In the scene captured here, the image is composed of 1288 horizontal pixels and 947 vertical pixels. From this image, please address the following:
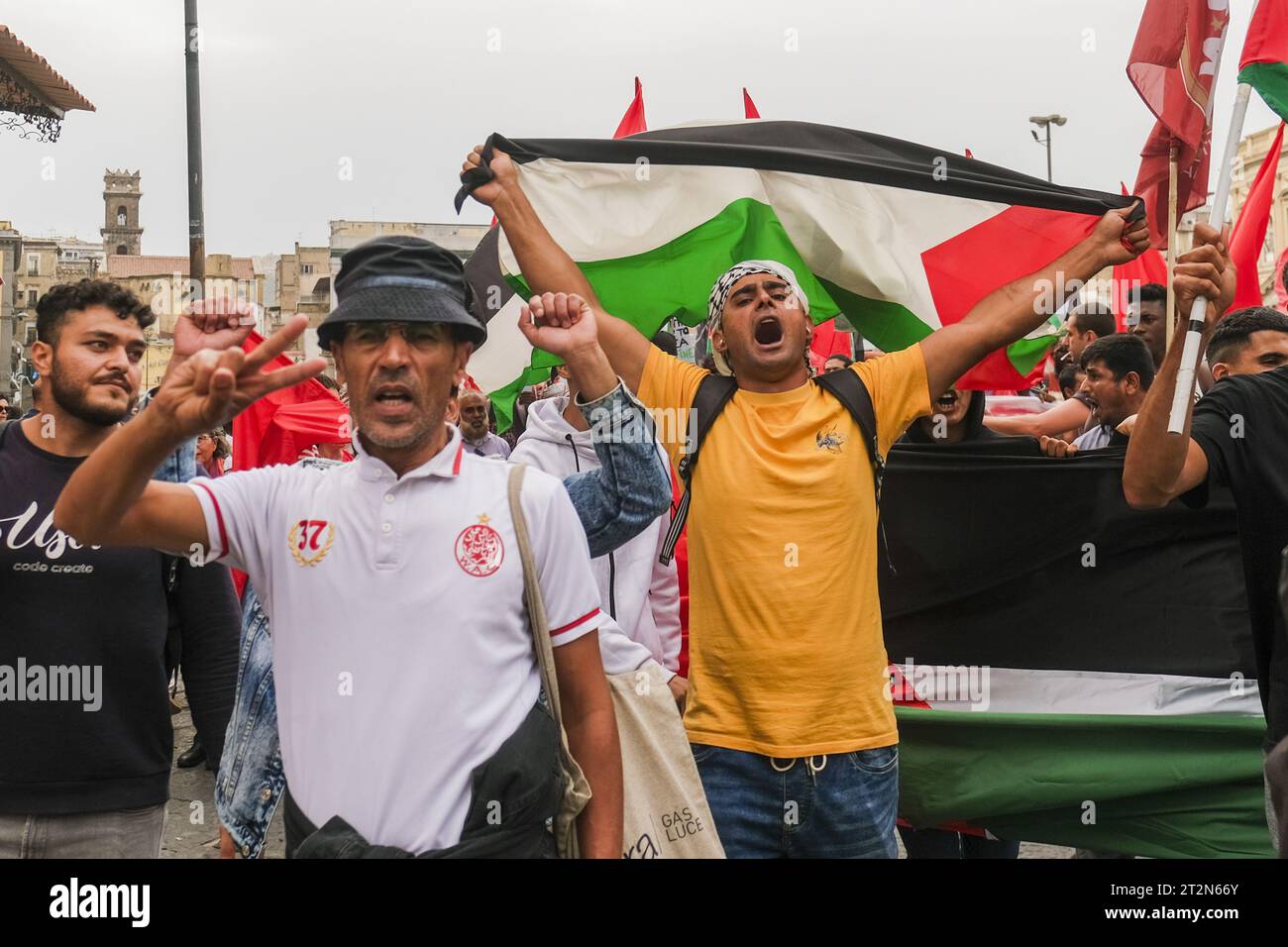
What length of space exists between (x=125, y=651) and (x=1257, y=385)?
9.91ft

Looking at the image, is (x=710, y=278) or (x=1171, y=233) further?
(x=710, y=278)

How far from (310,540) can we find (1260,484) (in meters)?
2.34

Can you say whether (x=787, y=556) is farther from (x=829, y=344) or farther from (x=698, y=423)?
(x=829, y=344)

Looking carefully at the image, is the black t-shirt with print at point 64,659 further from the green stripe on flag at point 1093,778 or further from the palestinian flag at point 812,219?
the green stripe on flag at point 1093,778

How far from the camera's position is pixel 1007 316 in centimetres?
356

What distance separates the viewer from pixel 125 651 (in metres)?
3.28

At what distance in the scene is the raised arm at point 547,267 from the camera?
362 centimetres

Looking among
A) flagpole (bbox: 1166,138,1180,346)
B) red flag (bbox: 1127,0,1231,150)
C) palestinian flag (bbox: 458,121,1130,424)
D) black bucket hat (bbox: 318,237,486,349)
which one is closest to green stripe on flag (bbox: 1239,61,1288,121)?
red flag (bbox: 1127,0,1231,150)

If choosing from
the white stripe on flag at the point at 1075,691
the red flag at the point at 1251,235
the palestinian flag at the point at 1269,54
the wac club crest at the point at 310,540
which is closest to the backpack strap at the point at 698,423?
the wac club crest at the point at 310,540

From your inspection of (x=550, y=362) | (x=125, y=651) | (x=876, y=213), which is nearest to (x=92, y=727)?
(x=125, y=651)

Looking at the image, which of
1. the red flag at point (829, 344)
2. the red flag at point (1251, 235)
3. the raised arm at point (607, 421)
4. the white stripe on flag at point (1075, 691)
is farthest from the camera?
the red flag at point (829, 344)

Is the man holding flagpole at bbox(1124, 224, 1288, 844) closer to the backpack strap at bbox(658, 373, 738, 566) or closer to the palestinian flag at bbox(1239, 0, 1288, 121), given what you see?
the palestinian flag at bbox(1239, 0, 1288, 121)

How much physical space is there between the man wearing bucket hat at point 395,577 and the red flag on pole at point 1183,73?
8.09ft

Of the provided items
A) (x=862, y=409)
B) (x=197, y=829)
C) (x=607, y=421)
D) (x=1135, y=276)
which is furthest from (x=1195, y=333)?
(x=1135, y=276)
